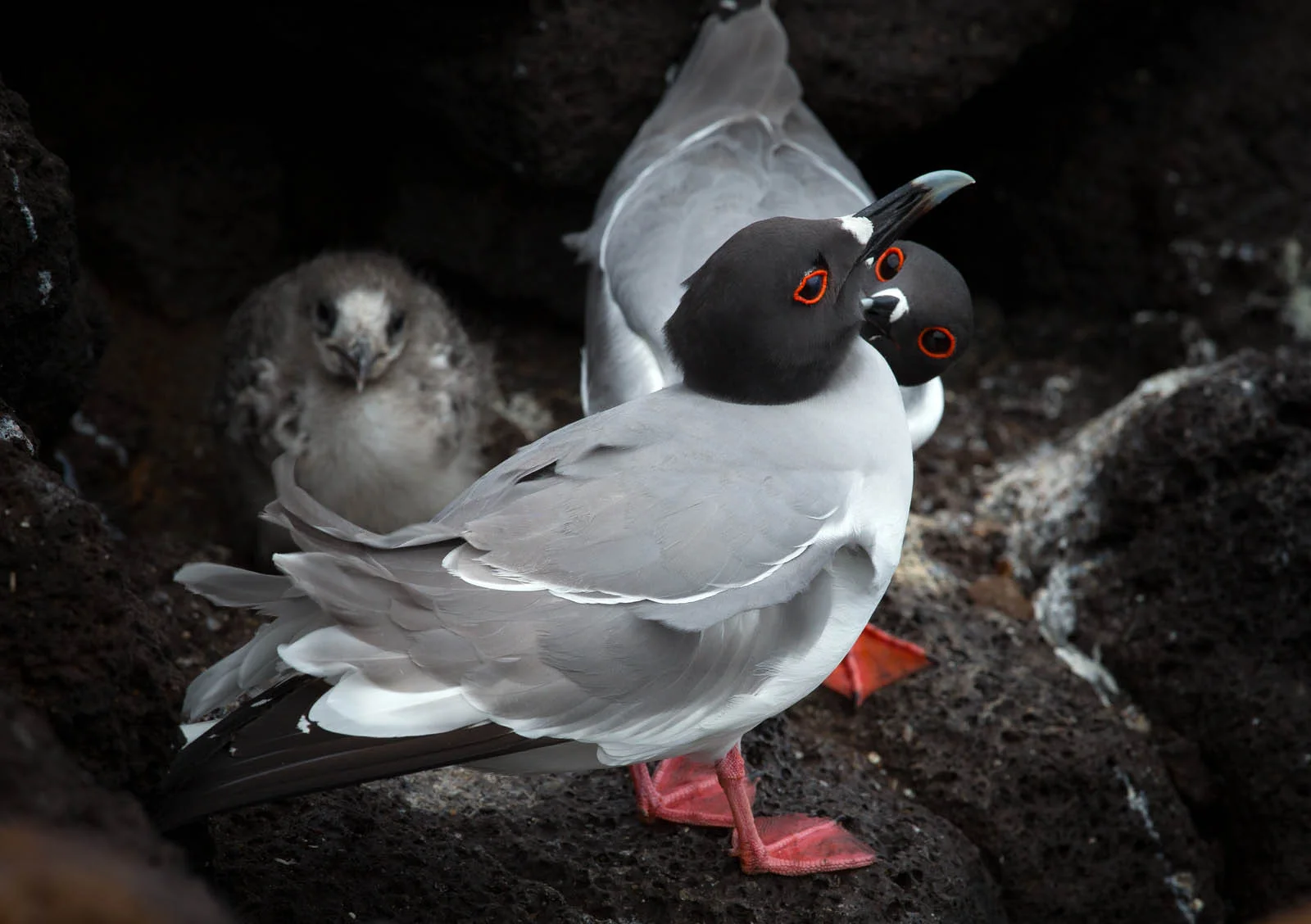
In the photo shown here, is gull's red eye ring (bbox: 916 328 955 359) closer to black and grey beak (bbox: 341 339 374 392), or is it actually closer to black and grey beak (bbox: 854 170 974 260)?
black and grey beak (bbox: 854 170 974 260)

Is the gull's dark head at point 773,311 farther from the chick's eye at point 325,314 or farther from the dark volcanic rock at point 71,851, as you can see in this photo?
the chick's eye at point 325,314

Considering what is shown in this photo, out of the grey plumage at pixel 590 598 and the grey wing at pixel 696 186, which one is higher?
the grey plumage at pixel 590 598

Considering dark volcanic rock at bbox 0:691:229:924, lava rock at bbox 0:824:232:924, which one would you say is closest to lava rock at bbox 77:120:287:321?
dark volcanic rock at bbox 0:691:229:924

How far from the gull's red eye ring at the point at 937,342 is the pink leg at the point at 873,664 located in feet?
2.84

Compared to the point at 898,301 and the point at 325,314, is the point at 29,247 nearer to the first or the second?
the point at 325,314

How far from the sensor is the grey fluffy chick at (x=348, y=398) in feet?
15.6

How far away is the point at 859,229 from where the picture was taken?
3.30 metres

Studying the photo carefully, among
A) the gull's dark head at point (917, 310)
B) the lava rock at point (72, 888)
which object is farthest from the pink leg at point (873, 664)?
the lava rock at point (72, 888)

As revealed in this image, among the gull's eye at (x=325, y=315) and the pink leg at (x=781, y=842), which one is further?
the gull's eye at (x=325, y=315)

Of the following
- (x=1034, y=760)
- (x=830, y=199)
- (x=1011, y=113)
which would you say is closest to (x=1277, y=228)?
(x=1011, y=113)

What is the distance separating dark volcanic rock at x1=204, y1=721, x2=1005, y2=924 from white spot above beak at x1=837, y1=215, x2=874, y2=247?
4.71ft

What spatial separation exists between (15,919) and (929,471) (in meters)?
4.37

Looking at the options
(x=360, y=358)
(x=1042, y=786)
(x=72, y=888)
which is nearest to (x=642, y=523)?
(x=72, y=888)

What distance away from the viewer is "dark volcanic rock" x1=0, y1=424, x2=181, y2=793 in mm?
2402
